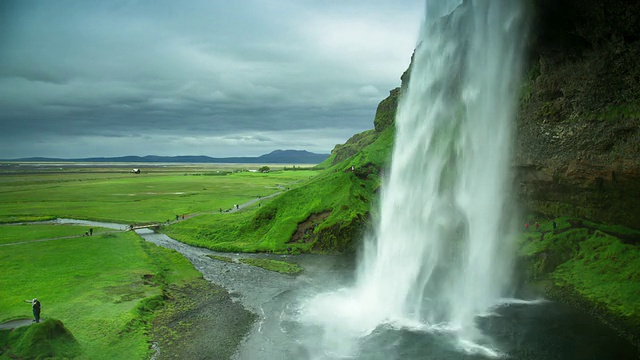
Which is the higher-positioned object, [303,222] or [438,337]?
[303,222]

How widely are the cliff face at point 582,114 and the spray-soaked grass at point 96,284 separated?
1994 inches

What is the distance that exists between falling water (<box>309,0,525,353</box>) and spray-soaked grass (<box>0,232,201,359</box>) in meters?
18.1

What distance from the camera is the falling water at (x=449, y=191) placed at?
40219 millimetres

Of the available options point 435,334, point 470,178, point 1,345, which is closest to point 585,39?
point 470,178

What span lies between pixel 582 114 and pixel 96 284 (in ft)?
204

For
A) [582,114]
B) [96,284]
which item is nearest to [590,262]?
[582,114]

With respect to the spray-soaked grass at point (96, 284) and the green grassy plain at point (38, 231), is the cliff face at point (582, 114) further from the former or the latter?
the green grassy plain at point (38, 231)

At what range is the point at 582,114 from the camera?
4512 cm

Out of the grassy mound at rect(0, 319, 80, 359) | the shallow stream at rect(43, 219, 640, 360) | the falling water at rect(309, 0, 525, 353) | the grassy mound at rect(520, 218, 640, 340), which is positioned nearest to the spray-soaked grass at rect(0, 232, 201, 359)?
the grassy mound at rect(0, 319, 80, 359)

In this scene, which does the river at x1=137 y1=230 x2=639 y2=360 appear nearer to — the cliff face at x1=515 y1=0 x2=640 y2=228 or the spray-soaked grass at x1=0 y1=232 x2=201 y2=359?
the spray-soaked grass at x1=0 y1=232 x2=201 y2=359

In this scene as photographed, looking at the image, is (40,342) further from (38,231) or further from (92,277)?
(38,231)

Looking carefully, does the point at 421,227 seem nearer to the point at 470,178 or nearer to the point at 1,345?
the point at 470,178

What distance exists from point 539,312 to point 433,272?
13.5m

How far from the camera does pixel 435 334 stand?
32906 mm
